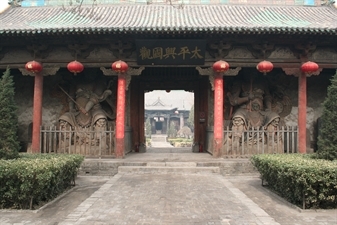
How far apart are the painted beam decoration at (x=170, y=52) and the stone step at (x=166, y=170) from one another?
3.59 metres

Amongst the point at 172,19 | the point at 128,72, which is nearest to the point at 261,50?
the point at 172,19

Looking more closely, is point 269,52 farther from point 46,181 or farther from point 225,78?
point 46,181

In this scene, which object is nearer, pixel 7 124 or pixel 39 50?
pixel 7 124

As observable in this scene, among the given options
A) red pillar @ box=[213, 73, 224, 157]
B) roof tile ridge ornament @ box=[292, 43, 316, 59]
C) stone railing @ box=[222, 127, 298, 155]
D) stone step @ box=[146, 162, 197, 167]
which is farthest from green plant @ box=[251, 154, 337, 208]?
roof tile ridge ornament @ box=[292, 43, 316, 59]

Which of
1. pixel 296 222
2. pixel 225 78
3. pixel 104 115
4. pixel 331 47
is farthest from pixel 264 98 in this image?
pixel 296 222

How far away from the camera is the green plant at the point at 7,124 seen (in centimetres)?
705

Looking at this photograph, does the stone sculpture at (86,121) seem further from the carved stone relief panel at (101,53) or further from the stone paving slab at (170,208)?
the stone paving slab at (170,208)

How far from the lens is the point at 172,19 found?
1134 centimetres

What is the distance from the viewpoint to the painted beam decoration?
9.77 m

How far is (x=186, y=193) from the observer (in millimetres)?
6418

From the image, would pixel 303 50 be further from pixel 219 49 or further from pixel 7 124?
pixel 7 124

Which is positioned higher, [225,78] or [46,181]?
[225,78]

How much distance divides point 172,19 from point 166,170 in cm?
581

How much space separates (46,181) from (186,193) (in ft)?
9.34
